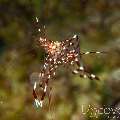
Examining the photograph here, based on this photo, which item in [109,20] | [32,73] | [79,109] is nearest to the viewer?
[79,109]

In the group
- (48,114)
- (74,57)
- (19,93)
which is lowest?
(48,114)

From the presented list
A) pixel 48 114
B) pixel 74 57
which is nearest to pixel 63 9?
pixel 74 57

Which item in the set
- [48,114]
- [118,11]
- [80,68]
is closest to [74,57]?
[80,68]

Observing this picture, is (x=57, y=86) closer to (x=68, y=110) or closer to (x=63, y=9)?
(x=68, y=110)

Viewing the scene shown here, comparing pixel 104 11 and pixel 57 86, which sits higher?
pixel 104 11

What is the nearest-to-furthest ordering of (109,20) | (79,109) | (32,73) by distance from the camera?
1. (79,109)
2. (32,73)
3. (109,20)

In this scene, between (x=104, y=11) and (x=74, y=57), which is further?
(x=104, y=11)
